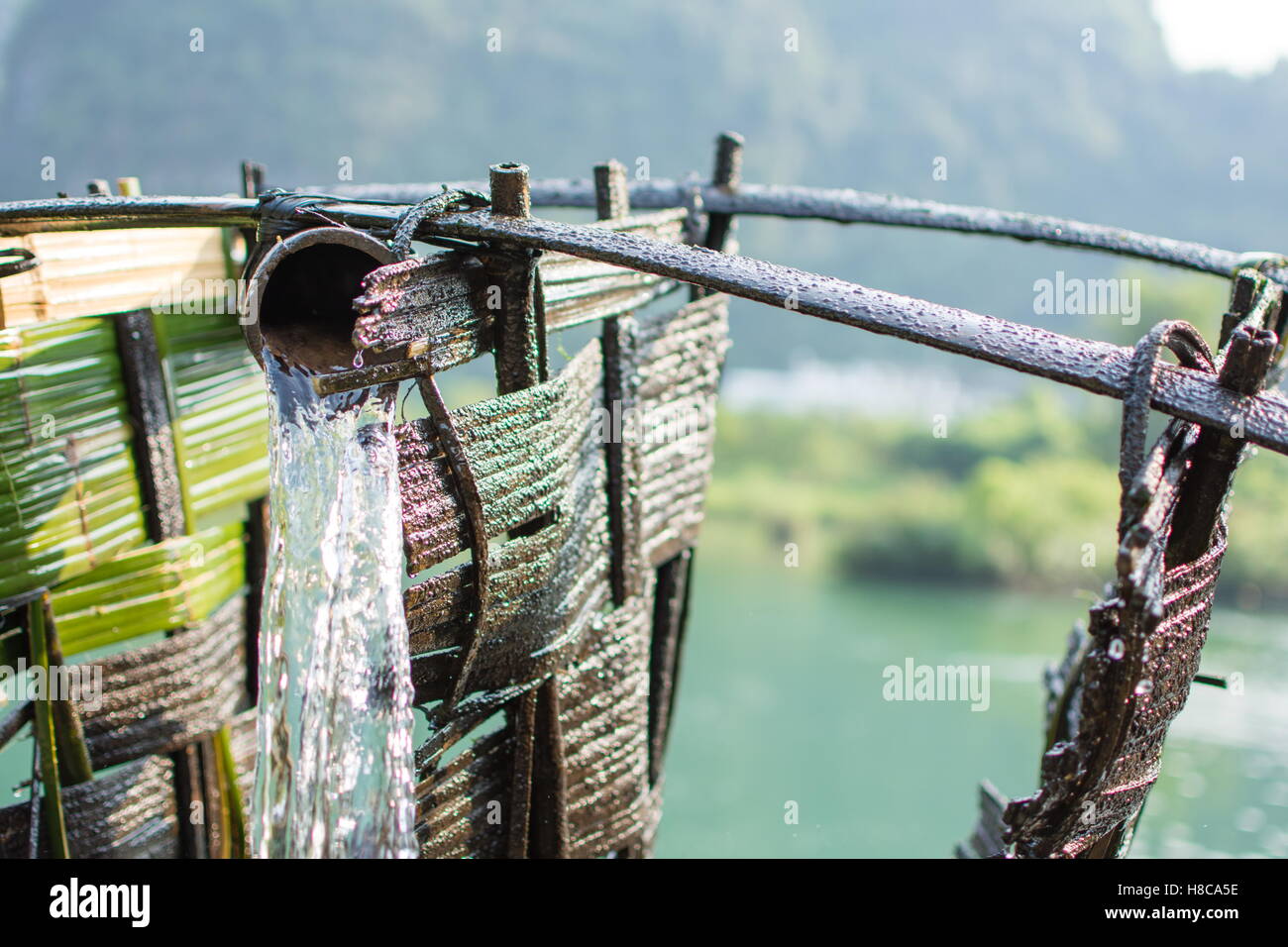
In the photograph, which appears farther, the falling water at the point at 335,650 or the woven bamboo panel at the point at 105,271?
the woven bamboo panel at the point at 105,271

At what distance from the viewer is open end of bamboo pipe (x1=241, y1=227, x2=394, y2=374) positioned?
2469 millimetres

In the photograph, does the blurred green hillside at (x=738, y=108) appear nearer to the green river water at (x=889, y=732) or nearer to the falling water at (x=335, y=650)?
the green river water at (x=889, y=732)

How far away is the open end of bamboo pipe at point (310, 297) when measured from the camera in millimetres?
2469

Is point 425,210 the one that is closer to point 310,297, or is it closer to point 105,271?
point 310,297

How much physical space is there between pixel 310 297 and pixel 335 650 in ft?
3.13

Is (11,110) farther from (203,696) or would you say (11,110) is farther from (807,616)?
(203,696)

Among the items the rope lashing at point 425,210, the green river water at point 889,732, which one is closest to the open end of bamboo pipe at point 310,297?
the rope lashing at point 425,210

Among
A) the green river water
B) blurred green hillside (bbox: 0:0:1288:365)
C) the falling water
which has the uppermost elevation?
blurred green hillside (bbox: 0:0:1288:365)

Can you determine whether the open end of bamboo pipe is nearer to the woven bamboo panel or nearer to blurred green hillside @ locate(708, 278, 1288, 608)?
the woven bamboo panel

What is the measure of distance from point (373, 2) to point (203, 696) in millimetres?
32784

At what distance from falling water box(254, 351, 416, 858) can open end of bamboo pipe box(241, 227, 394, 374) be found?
165 millimetres

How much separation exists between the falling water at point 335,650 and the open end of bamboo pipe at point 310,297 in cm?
16

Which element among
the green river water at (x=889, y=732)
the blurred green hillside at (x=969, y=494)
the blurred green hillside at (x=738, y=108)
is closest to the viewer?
the green river water at (x=889, y=732)

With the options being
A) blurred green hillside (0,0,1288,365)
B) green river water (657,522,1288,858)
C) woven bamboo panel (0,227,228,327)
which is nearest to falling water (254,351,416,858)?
woven bamboo panel (0,227,228,327)
